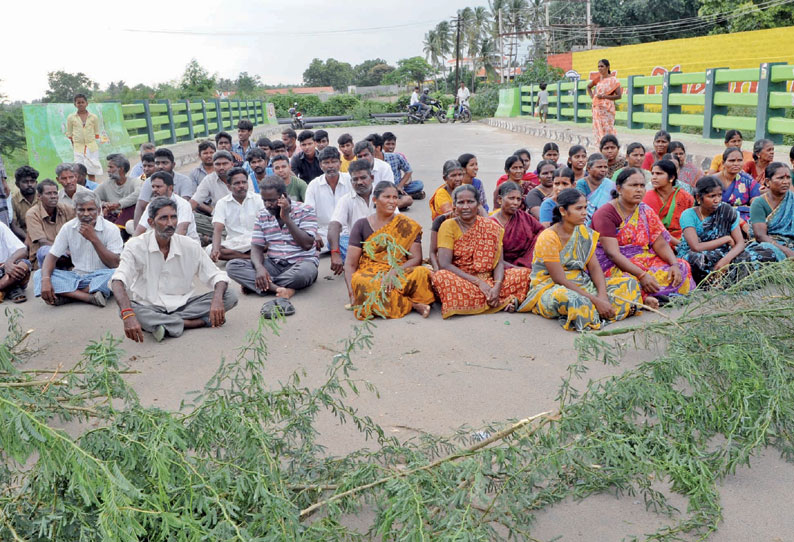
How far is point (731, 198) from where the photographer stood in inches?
255

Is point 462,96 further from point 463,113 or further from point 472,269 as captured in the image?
point 472,269

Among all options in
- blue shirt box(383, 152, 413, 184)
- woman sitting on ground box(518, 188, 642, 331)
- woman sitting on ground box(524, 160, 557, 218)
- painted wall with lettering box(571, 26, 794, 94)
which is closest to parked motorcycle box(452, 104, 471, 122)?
painted wall with lettering box(571, 26, 794, 94)

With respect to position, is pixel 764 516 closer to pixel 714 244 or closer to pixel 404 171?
pixel 714 244

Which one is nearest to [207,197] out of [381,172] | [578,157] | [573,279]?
[381,172]

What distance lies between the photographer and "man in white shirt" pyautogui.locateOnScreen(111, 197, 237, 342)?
16.6 ft

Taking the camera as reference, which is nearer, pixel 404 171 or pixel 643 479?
pixel 643 479

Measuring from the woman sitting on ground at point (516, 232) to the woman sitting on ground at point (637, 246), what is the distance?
65 centimetres

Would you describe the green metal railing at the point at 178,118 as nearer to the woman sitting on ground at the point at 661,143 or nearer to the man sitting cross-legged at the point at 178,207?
the man sitting cross-legged at the point at 178,207

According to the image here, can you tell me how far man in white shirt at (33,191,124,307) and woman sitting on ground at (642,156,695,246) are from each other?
4.67 meters

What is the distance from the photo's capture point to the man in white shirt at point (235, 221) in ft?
22.6

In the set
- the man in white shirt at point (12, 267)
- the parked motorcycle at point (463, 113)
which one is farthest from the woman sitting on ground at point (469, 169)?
the parked motorcycle at point (463, 113)

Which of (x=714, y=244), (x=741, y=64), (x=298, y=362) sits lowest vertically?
(x=298, y=362)

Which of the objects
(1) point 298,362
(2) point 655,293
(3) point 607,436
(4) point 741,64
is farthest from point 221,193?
(4) point 741,64

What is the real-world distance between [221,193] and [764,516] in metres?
6.58
